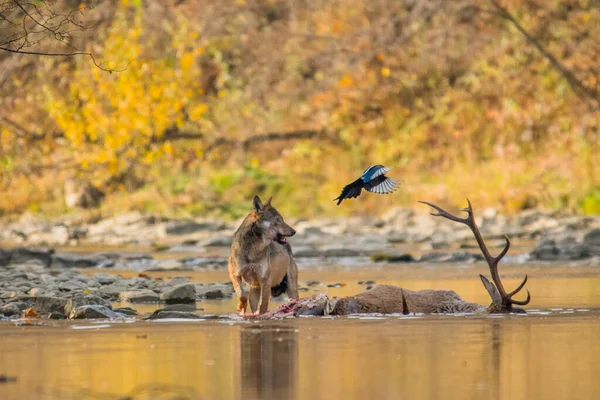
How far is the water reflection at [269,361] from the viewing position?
626 centimetres

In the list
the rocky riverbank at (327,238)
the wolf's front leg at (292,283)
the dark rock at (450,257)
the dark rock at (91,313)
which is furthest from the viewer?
the rocky riverbank at (327,238)

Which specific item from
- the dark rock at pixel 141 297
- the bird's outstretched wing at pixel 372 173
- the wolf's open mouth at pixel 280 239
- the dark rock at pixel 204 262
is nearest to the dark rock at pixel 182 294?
the dark rock at pixel 141 297

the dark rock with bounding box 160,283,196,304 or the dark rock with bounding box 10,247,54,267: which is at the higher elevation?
the dark rock with bounding box 10,247,54,267

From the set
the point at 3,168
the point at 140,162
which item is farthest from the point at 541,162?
the point at 3,168

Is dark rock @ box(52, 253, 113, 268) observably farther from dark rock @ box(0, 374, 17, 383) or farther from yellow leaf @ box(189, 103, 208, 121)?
yellow leaf @ box(189, 103, 208, 121)

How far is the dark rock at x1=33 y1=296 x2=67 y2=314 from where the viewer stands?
34.3 feet

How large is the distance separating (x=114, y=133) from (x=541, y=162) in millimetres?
10699

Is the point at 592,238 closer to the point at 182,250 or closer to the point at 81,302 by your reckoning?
the point at 182,250

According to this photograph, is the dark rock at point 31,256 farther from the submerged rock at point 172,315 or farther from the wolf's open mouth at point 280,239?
the submerged rock at point 172,315

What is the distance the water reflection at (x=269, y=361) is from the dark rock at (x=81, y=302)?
1727mm

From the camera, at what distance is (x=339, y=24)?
33219 millimetres

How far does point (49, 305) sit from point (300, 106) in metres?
23.4

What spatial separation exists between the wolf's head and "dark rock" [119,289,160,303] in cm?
158

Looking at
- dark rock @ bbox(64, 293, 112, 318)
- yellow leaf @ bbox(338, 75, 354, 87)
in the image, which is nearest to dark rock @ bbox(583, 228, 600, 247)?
dark rock @ bbox(64, 293, 112, 318)
